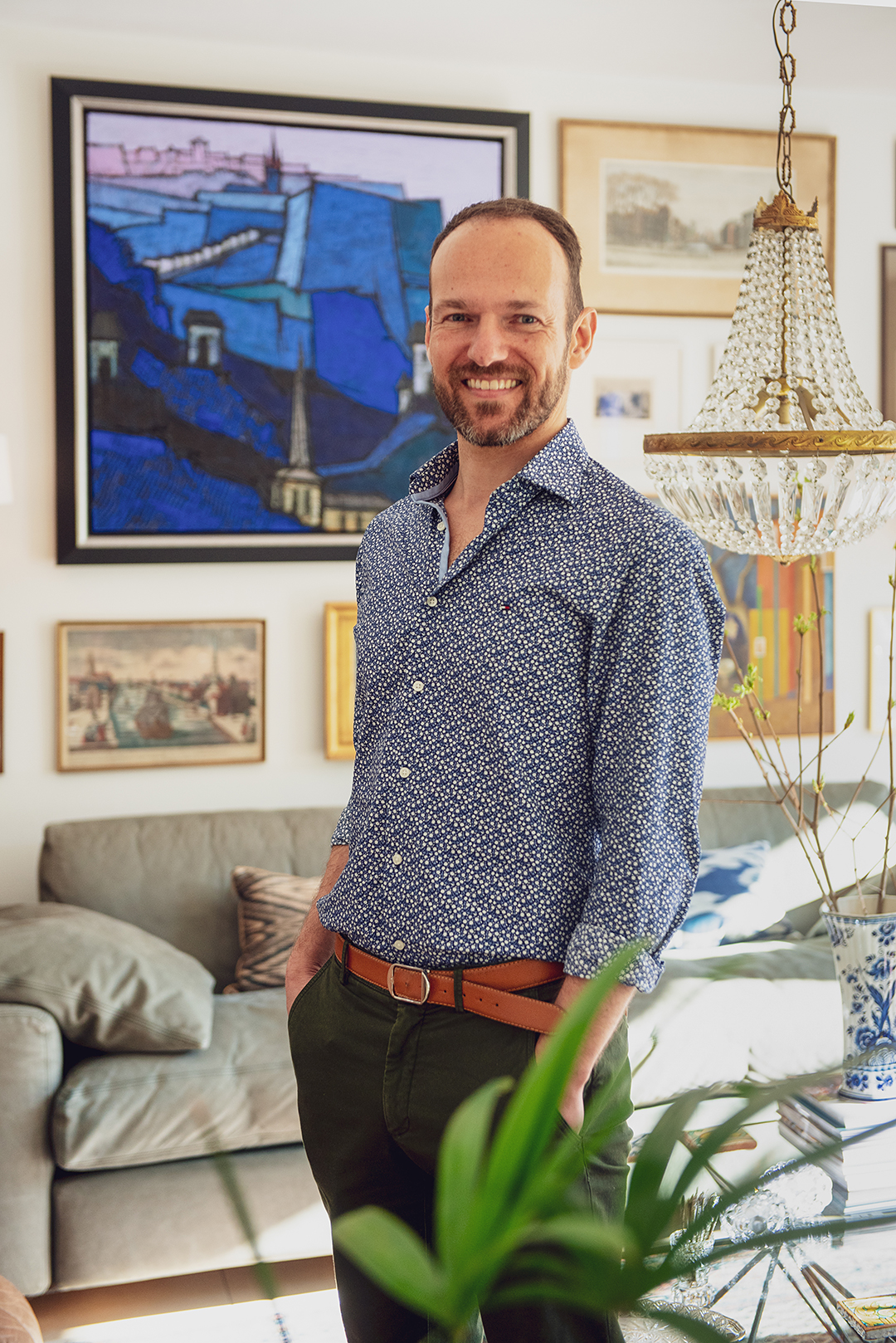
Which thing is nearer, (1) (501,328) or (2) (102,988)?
(1) (501,328)

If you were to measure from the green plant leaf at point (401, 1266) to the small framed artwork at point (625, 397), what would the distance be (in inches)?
122

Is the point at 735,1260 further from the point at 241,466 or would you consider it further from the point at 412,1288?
the point at 241,466

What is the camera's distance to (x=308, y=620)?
331 cm

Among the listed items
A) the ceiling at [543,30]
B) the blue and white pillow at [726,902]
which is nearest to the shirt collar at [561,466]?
the blue and white pillow at [726,902]

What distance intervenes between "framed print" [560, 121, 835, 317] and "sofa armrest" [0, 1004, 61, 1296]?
7.78ft

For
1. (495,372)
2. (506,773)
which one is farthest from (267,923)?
(495,372)

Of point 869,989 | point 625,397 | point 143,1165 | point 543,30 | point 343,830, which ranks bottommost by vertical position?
point 143,1165

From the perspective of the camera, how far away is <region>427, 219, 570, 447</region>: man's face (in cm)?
131

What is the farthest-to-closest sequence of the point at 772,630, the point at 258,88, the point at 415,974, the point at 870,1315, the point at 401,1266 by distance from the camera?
1. the point at 772,630
2. the point at 258,88
3. the point at 870,1315
4. the point at 415,974
5. the point at 401,1266

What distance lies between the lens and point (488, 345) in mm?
1297

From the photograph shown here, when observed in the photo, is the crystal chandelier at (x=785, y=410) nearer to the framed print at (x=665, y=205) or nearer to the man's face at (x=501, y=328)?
the man's face at (x=501, y=328)

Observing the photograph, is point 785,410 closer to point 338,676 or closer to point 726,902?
point 726,902

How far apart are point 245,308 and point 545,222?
6.66 ft

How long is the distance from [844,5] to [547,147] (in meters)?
0.82
